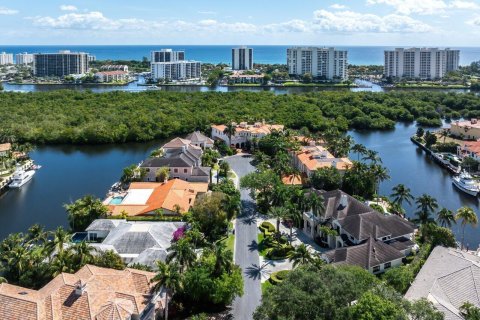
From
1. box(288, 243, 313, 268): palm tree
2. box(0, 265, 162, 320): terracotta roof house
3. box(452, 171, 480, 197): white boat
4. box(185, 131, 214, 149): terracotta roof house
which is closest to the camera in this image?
box(0, 265, 162, 320): terracotta roof house

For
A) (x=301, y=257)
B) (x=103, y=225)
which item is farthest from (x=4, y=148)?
(x=301, y=257)

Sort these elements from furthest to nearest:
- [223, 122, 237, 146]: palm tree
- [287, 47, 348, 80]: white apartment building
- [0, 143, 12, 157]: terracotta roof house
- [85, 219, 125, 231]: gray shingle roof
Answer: [287, 47, 348, 80]: white apartment building → [223, 122, 237, 146]: palm tree → [0, 143, 12, 157]: terracotta roof house → [85, 219, 125, 231]: gray shingle roof

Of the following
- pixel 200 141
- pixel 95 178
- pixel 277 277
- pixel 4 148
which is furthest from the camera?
pixel 200 141

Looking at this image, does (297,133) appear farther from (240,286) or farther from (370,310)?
(370,310)

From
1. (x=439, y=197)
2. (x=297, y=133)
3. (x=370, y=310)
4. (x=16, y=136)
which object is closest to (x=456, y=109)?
(x=297, y=133)

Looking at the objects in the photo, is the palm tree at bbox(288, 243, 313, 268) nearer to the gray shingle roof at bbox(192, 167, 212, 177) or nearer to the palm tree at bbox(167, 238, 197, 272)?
the palm tree at bbox(167, 238, 197, 272)

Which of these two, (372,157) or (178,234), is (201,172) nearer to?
(178,234)

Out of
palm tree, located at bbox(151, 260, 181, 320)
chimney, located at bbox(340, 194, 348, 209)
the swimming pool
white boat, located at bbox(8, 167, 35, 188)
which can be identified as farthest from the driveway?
white boat, located at bbox(8, 167, 35, 188)
